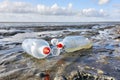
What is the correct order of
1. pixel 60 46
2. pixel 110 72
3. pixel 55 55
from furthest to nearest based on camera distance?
pixel 55 55, pixel 60 46, pixel 110 72

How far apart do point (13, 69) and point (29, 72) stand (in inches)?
35.8

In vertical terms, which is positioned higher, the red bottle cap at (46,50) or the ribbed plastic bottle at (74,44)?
the red bottle cap at (46,50)

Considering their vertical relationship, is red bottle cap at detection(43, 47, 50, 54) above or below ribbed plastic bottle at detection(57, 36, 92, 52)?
above

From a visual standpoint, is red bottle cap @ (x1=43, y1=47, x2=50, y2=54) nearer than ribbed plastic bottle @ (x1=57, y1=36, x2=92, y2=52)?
Yes

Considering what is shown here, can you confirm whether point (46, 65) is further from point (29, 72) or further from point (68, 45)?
point (68, 45)

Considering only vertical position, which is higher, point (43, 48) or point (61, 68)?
point (43, 48)

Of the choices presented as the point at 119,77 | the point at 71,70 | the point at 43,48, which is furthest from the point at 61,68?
the point at 119,77

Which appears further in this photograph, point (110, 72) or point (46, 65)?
point (46, 65)

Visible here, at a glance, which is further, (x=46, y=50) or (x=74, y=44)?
(x=74, y=44)

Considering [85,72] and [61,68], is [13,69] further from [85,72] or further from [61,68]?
[85,72]

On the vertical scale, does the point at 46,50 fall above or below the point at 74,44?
above

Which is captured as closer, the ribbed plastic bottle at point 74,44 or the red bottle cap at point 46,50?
the red bottle cap at point 46,50

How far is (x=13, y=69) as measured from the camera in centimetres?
834

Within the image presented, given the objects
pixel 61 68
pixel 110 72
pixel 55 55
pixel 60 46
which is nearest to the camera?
pixel 110 72
